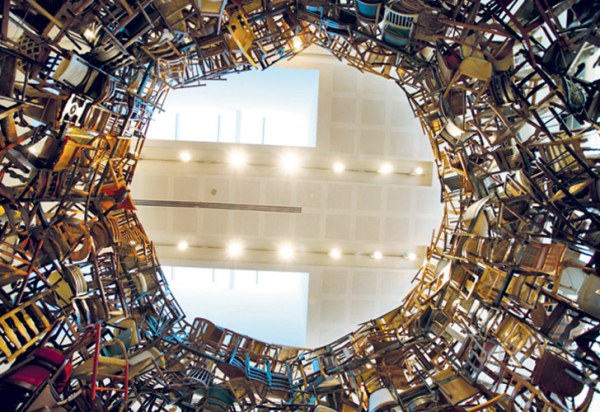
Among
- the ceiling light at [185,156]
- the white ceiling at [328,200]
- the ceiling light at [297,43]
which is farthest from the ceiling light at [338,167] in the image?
the ceiling light at [185,156]

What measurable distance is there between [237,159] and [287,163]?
241 cm

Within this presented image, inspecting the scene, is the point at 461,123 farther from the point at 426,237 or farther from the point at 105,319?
the point at 105,319

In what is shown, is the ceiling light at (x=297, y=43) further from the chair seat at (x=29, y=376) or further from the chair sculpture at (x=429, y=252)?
the chair seat at (x=29, y=376)

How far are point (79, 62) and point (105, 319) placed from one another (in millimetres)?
6715

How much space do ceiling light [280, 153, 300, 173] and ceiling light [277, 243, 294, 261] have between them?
144 inches

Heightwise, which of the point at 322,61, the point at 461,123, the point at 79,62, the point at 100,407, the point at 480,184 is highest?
the point at 322,61

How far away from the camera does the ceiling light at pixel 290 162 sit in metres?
17.9

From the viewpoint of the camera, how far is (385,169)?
18125 millimetres

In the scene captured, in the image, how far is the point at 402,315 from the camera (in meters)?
13.8

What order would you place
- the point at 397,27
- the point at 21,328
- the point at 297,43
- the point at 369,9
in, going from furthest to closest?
the point at 297,43
the point at 397,27
the point at 369,9
the point at 21,328

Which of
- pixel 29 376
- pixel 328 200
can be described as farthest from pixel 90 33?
pixel 328 200

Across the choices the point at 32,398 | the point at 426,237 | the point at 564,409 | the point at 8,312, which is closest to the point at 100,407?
the point at 32,398

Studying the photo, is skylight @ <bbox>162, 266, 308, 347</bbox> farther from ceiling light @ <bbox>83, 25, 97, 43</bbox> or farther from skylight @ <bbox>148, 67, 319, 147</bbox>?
ceiling light @ <bbox>83, 25, 97, 43</bbox>

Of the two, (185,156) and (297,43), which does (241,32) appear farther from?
(185,156)
